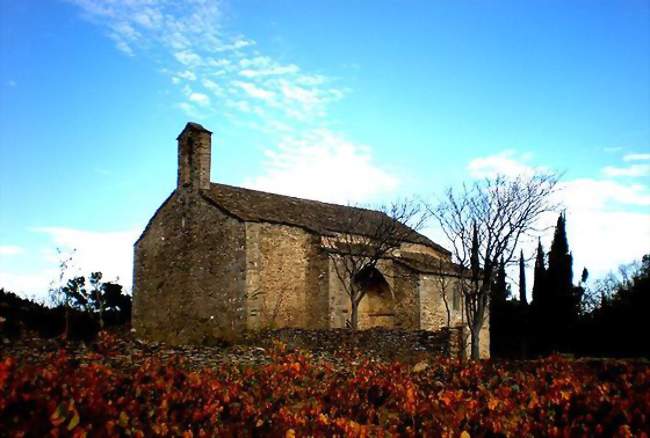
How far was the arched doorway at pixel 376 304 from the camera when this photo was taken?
33.3 metres

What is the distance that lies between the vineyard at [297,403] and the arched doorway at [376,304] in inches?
870

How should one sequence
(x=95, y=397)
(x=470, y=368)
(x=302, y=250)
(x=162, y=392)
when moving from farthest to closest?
(x=302, y=250)
(x=470, y=368)
(x=162, y=392)
(x=95, y=397)

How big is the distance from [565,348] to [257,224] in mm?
22906

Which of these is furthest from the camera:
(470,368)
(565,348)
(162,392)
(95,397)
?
(565,348)

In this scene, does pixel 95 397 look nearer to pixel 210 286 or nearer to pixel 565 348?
pixel 210 286

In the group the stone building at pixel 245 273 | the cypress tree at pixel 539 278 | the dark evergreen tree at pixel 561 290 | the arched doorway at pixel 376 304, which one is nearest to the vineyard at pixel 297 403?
the stone building at pixel 245 273

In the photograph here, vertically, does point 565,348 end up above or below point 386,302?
below

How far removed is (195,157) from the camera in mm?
30547

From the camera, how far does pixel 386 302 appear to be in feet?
110

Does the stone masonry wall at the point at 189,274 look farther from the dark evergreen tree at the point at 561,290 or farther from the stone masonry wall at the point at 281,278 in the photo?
the dark evergreen tree at the point at 561,290

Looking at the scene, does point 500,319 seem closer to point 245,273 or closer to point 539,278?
point 539,278

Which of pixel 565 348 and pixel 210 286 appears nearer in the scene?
pixel 210 286

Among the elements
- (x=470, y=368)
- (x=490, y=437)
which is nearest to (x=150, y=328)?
(x=470, y=368)

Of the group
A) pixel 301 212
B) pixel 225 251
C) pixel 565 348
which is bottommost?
pixel 565 348
